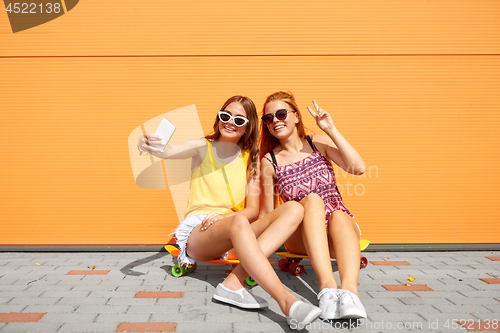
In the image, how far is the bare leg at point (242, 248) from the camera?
6.23 ft

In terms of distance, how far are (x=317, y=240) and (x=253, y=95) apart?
2.15m

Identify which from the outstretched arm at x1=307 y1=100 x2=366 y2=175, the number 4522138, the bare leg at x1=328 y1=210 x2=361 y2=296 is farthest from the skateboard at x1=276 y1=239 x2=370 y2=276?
the number 4522138

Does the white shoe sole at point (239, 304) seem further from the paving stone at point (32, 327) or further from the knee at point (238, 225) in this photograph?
the paving stone at point (32, 327)

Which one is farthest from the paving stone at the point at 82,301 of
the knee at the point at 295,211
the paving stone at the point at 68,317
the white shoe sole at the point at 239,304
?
the knee at the point at 295,211

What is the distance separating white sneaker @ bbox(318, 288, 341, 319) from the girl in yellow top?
0.85 feet

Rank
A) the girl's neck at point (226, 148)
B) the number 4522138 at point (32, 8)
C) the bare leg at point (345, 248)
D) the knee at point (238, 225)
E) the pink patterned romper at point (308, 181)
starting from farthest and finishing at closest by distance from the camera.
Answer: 1. the number 4522138 at point (32, 8)
2. the girl's neck at point (226, 148)
3. the pink patterned romper at point (308, 181)
4. the knee at point (238, 225)
5. the bare leg at point (345, 248)

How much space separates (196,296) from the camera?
233cm

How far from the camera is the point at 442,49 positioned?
12.4 ft

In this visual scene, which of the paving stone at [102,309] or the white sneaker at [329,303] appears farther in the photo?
the paving stone at [102,309]

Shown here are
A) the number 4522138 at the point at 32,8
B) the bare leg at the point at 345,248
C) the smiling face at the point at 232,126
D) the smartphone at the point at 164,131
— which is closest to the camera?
the bare leg at the point at 345,248

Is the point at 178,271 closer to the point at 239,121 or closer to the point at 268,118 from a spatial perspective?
the point at 239,121

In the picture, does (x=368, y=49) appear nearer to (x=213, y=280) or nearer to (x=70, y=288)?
(x=213, y=280)

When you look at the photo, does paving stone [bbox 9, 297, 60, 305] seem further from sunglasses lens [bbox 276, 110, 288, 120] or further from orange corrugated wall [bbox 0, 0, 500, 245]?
sunglasses lens [bbox 276, 110, 288, 120]

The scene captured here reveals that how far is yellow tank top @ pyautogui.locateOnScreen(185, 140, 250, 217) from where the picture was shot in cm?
281
